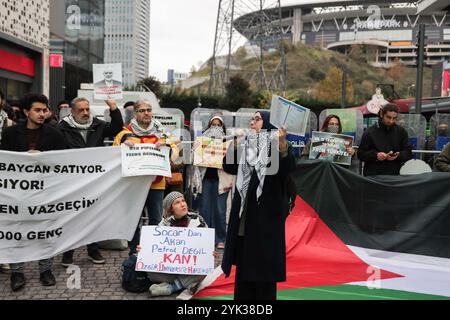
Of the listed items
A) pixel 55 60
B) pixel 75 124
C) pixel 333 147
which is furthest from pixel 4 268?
pixel 55 60

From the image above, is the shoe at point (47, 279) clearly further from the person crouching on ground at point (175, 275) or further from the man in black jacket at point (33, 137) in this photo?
the person crouching on ground at point (175, 275)

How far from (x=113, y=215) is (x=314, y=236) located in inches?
99.5

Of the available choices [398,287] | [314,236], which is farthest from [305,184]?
[398,287]

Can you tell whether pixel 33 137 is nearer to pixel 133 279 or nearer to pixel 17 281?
pixel 17 281

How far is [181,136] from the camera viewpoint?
8.27 metres

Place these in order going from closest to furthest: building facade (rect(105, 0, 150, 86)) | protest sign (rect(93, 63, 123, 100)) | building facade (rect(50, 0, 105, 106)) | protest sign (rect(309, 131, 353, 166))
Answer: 1. protest sign (rect(309, 131, 353, 166))
2. protest sign (rect(93, 63, 123, 100))
3. building facade (rect(50, 0, 105, 106))
4. building facade (rect(105, 0, 150, 86))

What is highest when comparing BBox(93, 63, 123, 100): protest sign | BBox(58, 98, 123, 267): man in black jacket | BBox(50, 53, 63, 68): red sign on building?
BBox(50, 53, 63, 68): red sign on building

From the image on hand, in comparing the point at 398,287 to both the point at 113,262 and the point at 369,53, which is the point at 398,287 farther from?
the point at 369,53

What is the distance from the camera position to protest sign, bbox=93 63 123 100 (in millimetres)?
7863

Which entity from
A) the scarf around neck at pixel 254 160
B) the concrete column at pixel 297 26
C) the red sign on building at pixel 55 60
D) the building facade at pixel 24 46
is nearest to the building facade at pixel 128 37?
the red sign on building at pixel 55 60

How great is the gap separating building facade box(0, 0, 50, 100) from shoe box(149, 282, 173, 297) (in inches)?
631

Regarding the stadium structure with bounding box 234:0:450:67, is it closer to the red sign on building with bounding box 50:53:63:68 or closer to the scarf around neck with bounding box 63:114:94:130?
the red sign on building with bounding box 50:53:63:68

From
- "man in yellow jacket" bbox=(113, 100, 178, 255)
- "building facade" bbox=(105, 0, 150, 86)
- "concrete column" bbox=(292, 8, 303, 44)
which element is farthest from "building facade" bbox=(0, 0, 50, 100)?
"concrete column" bbox=(292, 8, 303, 44)

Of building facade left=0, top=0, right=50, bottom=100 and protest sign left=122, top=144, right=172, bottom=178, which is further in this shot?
building facade left=0, top=0, right=50, bottom=100
